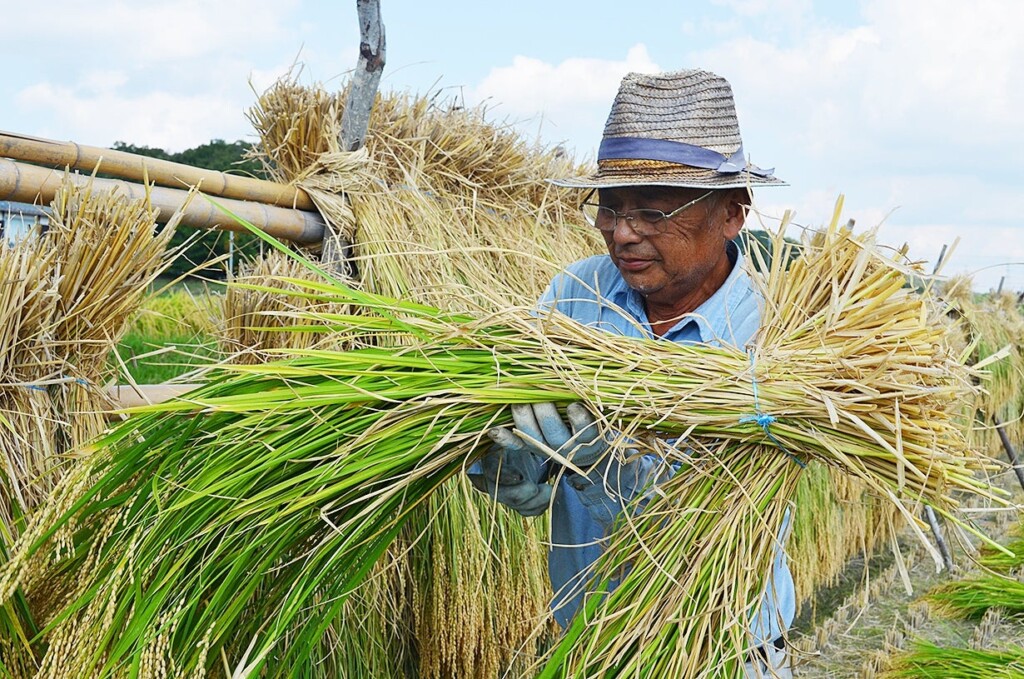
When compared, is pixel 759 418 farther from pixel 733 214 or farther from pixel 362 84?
pixel 362 84

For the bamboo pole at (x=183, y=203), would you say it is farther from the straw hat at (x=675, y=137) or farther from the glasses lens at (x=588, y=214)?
the straw hat at (x=675, y=137)

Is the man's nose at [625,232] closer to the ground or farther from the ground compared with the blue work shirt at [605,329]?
farther from the ground

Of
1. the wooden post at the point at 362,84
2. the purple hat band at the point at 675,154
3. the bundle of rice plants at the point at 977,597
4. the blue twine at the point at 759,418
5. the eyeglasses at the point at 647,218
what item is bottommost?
the bundle of rice plants at the point at 977,597

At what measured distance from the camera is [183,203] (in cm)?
257

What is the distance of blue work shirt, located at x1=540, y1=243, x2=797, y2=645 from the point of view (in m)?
1.90

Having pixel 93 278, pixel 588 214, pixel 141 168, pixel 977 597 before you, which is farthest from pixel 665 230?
pixel 977 597

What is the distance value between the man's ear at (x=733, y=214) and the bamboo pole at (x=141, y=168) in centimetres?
132

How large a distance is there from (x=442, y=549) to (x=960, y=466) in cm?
212

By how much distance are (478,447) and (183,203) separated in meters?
1.34

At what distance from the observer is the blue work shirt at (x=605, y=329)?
1.90 m

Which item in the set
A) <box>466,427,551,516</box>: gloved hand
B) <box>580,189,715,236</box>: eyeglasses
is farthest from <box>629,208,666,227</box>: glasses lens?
<box>466,427,551,516</box>: gloved hand

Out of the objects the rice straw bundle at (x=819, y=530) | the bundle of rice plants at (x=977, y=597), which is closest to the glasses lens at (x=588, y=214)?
the rice straw bundle at (x=819, y=530)

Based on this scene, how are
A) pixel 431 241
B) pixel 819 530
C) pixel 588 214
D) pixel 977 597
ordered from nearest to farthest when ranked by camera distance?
pixel 431 241 < pixel 588 214 < pixel 977 597 < pixel 819 530

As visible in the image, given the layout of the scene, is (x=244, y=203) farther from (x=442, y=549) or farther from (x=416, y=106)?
(x=442, y=549)
